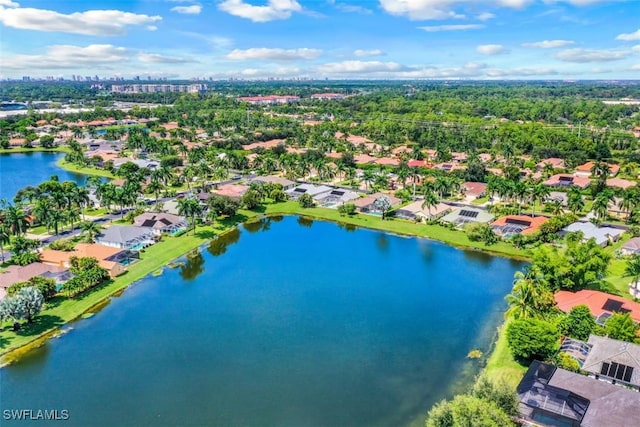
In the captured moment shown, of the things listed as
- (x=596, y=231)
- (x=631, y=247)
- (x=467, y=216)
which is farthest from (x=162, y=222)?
(x=631, y=247)

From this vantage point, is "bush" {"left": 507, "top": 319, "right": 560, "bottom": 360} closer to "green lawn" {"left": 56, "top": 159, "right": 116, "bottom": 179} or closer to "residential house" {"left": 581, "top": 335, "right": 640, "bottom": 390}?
"residential house" {"left": 581, "top": 335, "right": 640, "bottom": 390}

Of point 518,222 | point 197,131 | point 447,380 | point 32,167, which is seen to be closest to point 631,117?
point 518,222

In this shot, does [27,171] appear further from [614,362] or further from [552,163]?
[552,163]

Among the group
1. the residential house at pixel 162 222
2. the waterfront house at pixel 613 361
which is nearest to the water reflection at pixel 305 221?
the residential house at pixel 162 222

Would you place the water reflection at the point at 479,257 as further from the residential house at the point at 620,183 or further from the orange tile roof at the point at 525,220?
the residential house at the point at 620,183

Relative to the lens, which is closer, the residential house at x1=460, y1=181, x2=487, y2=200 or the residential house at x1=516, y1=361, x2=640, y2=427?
the residential house at x1=516, y1=361, x2=640, y2=427

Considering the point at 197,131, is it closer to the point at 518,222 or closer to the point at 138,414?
the point at 518,222

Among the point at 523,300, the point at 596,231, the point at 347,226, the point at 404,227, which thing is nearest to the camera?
the point at 523,300

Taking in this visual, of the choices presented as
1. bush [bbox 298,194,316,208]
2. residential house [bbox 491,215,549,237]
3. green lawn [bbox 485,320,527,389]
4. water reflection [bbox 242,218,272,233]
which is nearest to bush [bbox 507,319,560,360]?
green lawn [bbox 485,320,527,389]
